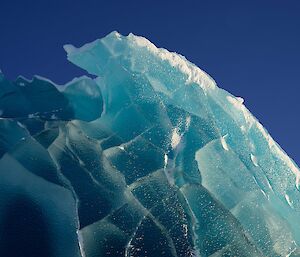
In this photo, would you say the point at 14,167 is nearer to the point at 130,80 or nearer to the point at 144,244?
the point at 144,244

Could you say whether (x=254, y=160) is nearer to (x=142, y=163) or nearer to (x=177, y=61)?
(x=177, y=61)

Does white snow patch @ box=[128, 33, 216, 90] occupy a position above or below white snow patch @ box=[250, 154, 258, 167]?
above

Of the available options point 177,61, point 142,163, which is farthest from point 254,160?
point 142,163

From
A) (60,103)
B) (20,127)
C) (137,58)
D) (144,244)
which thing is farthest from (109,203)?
(137,58)

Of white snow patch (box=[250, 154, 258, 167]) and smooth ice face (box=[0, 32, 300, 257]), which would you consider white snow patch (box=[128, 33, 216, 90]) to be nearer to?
smooth ice face (box=[0, 32, 300, 257])

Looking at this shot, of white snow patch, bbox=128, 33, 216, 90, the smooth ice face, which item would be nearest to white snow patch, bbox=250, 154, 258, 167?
the smooth ice face

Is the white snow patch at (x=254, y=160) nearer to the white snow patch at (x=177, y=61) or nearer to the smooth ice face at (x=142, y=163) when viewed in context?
the smooth ice face at (x=142, y=163)

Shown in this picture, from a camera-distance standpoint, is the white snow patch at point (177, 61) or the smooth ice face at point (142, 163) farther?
the white snow patch at point (177, 61)

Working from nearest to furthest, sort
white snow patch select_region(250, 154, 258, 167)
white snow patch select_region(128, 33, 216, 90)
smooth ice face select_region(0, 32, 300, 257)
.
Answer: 1. smooth ice face select_region(0, 32, 300, 257)
2. white snow patch select_region(250, 154, 258, 167)
3. white snow patch select_region(128, 33, 216, 90)

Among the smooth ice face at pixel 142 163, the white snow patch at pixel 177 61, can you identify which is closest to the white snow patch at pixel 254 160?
the smooth ice face at pixel 142 163
